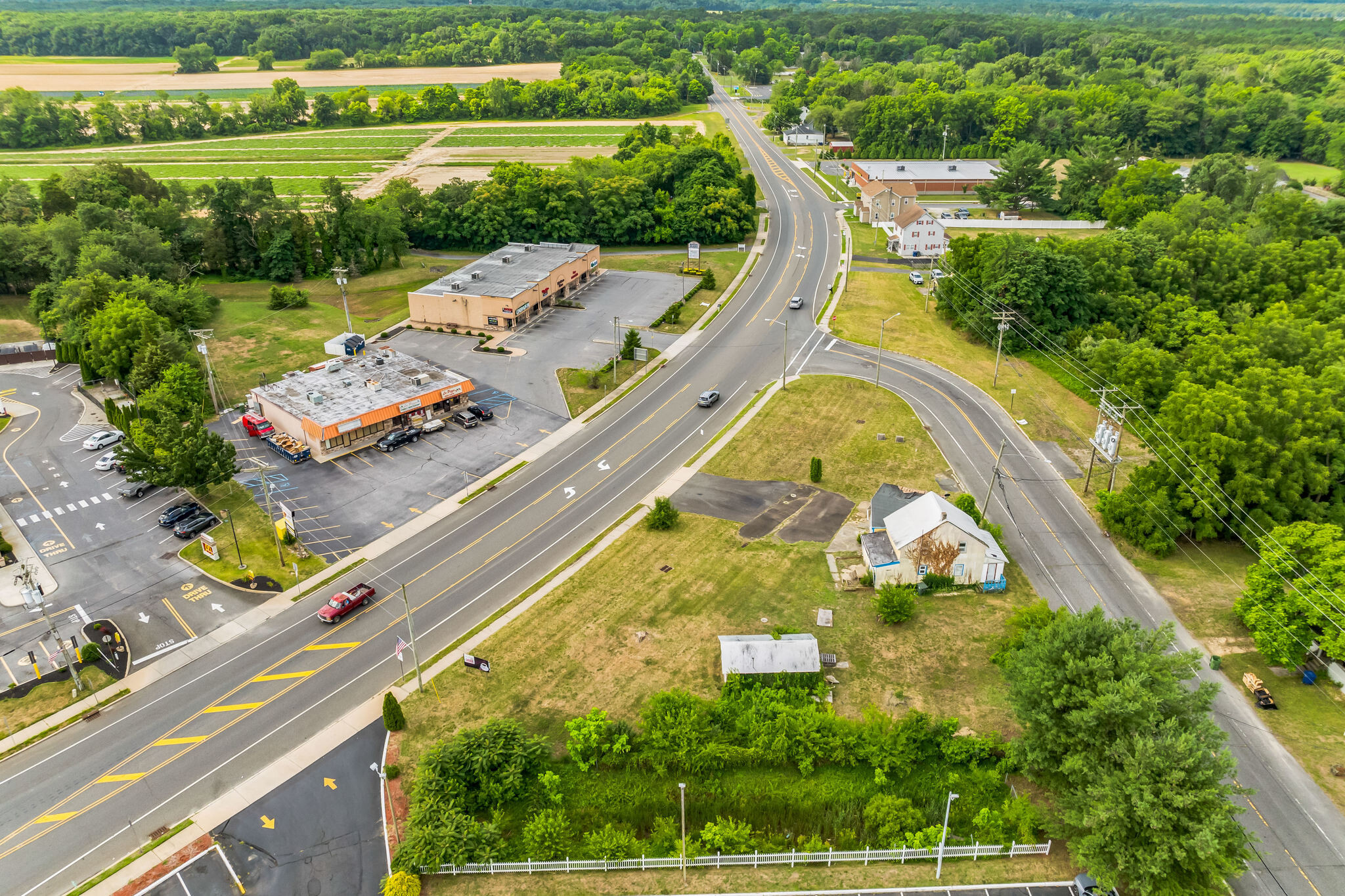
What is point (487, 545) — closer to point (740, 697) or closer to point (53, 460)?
point (740, 697)

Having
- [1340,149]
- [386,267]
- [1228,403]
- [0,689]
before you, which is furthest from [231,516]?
[1340,149]

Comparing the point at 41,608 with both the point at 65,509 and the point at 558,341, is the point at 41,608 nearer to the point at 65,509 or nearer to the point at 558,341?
the point at 65,509

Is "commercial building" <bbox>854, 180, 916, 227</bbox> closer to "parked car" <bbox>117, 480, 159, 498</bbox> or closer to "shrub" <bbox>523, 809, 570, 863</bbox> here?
"parked car" <bbox>117, 480, 159, 498</bbox>

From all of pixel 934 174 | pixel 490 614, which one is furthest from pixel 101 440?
pixel 934 174

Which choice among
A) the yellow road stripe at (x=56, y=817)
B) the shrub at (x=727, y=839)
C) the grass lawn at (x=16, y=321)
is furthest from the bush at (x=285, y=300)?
the shrub at (x=727, y=839)

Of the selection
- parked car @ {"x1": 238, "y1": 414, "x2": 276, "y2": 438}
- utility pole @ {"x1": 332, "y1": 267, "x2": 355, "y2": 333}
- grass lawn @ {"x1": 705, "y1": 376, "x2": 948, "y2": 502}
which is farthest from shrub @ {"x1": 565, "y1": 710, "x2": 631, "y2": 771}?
utility pole @ {"x1": 332, "y1": 267, "x2": 355, "y2": 333}
